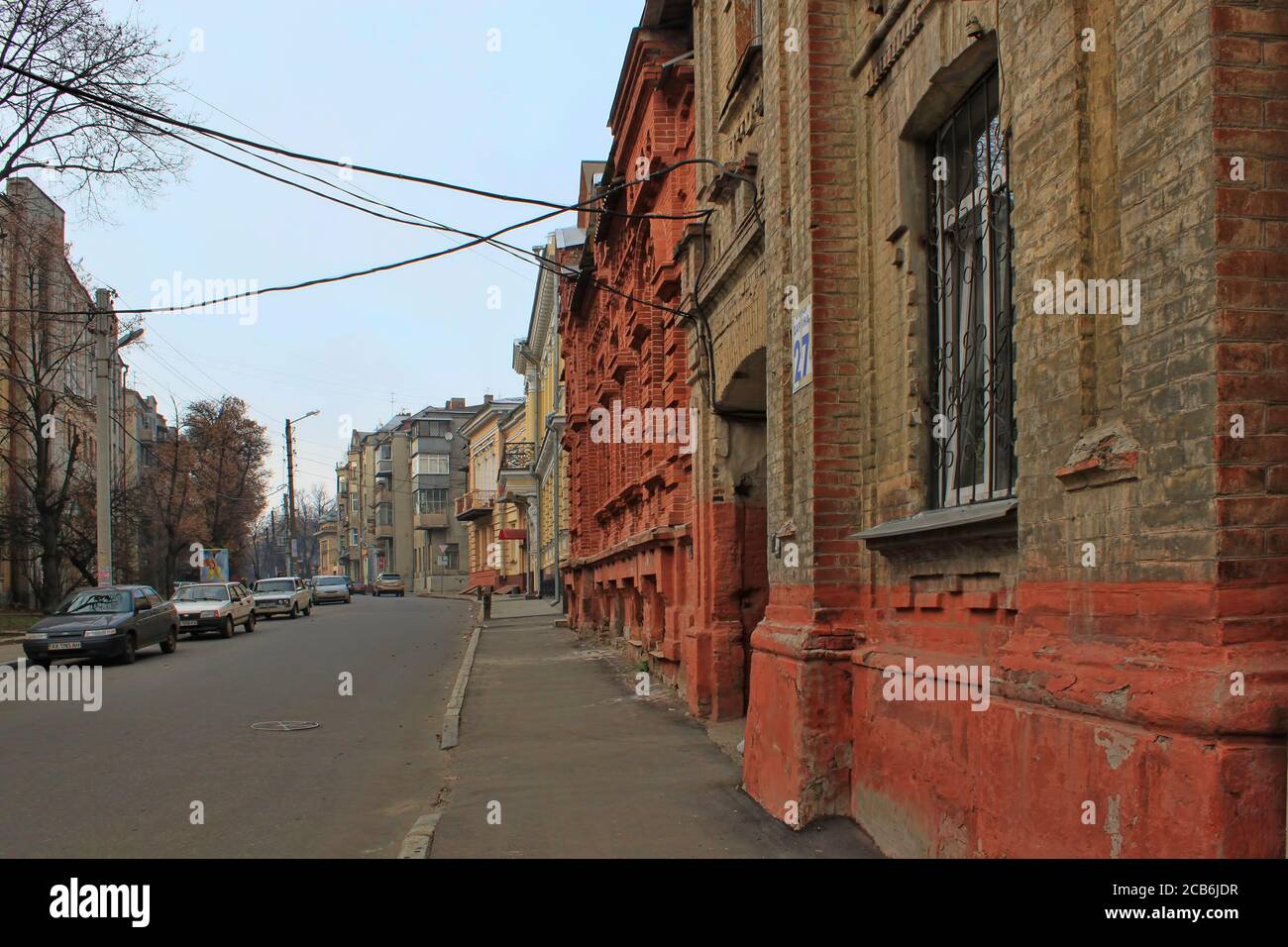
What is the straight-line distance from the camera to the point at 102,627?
19.3m

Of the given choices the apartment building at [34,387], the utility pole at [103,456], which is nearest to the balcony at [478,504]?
the apartment building at [34,387]

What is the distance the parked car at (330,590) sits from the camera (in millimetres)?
55375

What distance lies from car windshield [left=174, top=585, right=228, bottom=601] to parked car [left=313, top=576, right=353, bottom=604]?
86.4 ft

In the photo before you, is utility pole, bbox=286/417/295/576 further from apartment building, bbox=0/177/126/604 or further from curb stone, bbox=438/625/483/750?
curb stone, bbox=438/625/483/750

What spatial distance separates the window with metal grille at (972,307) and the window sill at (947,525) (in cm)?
17

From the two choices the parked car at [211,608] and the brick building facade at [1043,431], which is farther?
the parked car at [211,608]

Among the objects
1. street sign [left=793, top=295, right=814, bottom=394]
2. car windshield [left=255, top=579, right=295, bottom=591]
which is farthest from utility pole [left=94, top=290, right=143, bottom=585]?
street sign [left=793, top=295, right=814, bottom=394]

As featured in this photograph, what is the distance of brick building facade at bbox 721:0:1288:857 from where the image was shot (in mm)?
3484

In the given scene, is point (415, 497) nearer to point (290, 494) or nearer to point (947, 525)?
point (290, 494)

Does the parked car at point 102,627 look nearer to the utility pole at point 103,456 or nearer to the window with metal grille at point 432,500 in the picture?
the utility pole at point 103,456

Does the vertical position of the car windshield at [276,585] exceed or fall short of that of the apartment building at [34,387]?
it falls short

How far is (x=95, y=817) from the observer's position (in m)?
7.70

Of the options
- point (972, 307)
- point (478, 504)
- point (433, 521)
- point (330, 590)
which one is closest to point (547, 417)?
point (330, 590)
